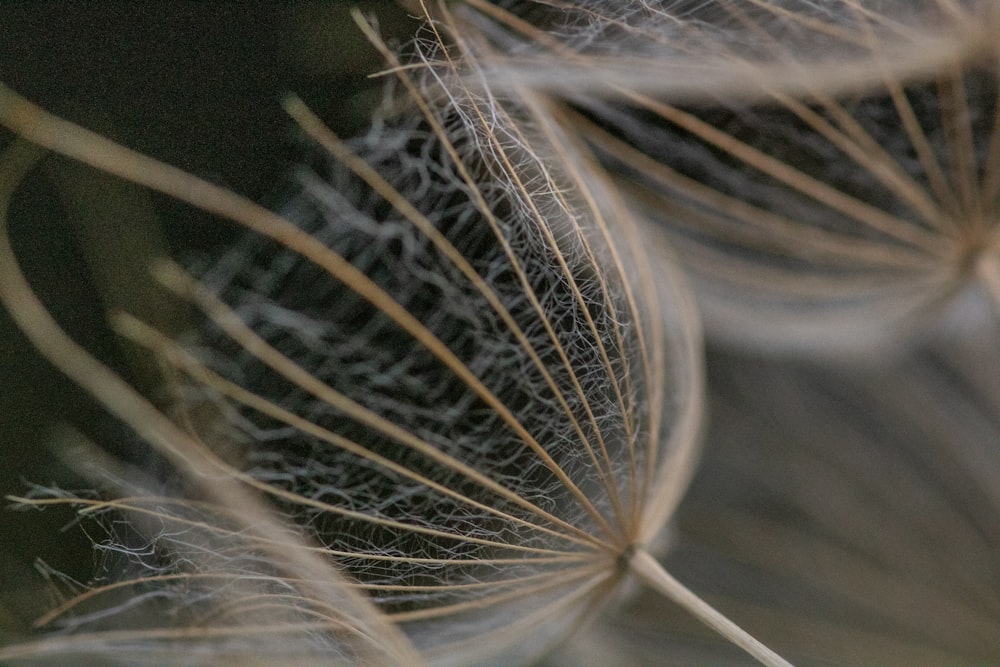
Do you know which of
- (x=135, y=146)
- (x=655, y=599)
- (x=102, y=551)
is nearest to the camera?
(x=102, y=551)

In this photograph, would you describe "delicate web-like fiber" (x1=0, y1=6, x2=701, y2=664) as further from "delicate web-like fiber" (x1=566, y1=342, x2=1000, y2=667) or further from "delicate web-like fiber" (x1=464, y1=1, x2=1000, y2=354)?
"delicate web-like fiber" (x1=566, y1=342, x2=1000, y2=667)

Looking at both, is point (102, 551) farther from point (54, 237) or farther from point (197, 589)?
point (54, 237)

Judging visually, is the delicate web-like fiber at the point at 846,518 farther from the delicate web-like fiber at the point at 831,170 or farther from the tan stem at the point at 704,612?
the tan stem at the point at 704,612

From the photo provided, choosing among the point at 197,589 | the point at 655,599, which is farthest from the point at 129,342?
the point at 655,599

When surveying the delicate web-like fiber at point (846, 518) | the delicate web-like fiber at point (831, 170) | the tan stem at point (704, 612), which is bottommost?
the tan stem at point (704, 612)

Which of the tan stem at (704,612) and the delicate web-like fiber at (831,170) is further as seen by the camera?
the delicate web-like fiber at (831,170)

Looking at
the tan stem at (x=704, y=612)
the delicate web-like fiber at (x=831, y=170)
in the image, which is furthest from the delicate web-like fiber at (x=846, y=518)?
the tan stem at (x=704, y=612)

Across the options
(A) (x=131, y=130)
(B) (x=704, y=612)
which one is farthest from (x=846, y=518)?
(A) (x=131, y=130)

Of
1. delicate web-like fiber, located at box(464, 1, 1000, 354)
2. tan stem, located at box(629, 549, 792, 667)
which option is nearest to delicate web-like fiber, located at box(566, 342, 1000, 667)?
delicate web-like fiber, located at box(464, 1, 1000, 354)

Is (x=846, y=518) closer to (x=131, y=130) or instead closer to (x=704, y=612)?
(x=704, y=612)
